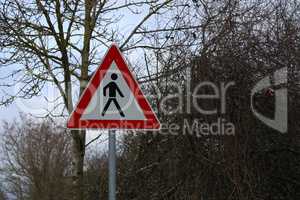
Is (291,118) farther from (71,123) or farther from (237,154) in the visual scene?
(71,123)

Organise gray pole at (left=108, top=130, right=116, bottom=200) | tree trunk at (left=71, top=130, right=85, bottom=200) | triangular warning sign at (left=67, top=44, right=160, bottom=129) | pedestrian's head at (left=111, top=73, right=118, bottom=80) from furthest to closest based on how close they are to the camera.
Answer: tree trunk at (left=71, top=130, right=85, bottom=200) → pedestrian's head at (left=111, top=73, right=118, bottom=80) → triangular warning sign at (left=67, top=44, right=160, bottom=129) → gray pole at (left=108, top=130, right=116, bottom=200)

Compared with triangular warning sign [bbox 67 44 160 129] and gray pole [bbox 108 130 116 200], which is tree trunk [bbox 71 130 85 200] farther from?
gray pole [bbox 108 130 116 200]

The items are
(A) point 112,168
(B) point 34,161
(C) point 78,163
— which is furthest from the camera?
(B) point 34,161

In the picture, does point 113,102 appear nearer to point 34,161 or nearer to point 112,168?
point 112,168

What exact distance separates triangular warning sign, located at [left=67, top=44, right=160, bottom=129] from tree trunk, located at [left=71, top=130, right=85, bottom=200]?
4.31m

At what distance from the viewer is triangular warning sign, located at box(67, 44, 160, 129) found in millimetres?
5582

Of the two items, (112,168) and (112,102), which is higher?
(112,102)

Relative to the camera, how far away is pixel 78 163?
9938 mm

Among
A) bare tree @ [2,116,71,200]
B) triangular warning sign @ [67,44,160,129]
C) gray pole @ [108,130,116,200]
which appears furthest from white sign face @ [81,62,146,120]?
bare tree @ [2,116,71,200]

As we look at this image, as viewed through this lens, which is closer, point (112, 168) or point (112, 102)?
point (112, 168)

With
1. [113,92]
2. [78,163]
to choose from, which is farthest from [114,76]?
[78,163]

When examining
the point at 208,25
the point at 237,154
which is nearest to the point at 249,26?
the point at 208,25

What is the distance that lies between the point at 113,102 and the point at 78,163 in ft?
15.0

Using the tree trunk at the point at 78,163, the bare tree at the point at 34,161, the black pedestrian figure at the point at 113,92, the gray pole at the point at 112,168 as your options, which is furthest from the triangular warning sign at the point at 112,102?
the bare tree at the point at 34,161
